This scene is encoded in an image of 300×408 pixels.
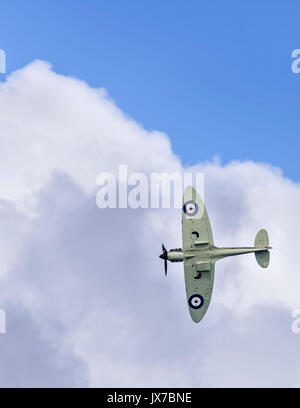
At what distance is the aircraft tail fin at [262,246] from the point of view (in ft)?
256

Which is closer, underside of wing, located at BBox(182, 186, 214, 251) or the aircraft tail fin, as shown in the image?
underside of wing, located at BBox(182, 186, 214, 251)

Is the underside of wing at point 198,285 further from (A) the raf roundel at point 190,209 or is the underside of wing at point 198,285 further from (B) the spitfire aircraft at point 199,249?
(A) the raf roundel at point 190,209

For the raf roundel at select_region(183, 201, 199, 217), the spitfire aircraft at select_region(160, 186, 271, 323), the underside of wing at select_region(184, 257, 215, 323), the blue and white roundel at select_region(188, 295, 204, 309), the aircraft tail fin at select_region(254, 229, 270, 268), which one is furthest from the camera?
the blue and white roundel at select_region(188, 295, 204, 309)

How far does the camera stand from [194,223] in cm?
7844

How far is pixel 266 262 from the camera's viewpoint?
7819cm

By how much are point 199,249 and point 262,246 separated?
708 cm

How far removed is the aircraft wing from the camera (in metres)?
77.8

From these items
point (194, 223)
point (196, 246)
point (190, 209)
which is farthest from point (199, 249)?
point (190, 209)

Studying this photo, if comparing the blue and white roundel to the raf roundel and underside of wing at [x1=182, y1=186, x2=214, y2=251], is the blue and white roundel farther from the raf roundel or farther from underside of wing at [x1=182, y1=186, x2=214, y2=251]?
the raf roundel

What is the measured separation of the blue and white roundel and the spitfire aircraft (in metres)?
1.49

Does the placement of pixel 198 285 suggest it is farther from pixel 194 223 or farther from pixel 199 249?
pixel 194 223

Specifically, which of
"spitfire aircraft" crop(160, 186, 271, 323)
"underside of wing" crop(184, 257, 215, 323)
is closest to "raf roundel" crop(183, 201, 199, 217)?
"spitfire aircraft" crop(160, 186, 271, 323)
